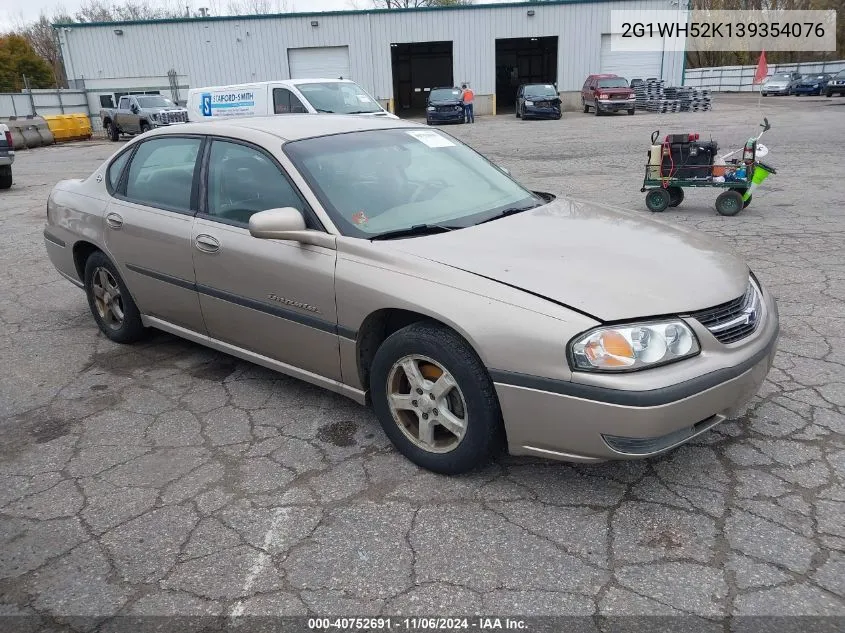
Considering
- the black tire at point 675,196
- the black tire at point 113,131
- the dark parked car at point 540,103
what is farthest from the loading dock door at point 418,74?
the black tire at point 675,196

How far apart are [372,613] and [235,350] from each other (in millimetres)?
2012

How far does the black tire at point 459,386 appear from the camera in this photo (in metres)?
2.80

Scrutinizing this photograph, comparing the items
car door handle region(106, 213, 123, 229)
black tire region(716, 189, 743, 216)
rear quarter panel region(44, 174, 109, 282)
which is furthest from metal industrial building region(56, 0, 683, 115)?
car door handle region(106, 213, 123, 229)

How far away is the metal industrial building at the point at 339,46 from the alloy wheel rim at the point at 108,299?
2871cm

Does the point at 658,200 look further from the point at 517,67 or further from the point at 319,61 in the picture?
the point at 517,67

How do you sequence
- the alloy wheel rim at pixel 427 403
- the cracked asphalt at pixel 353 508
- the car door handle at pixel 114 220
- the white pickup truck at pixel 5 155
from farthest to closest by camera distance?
the white pickup truck at pixel 5 155 < the car door handle at pixel 114 220 < the alloy wheel rim at pixel 427 403 < the cracked asphalt at pixel 353 508

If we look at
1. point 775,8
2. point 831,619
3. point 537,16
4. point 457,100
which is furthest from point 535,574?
point 775,8

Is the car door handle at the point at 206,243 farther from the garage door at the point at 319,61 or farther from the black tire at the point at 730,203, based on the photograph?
the garage door at the point at 319,61

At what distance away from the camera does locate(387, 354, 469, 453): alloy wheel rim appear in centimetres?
295

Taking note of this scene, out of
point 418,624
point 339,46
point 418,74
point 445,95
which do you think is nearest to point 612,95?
point 445,95

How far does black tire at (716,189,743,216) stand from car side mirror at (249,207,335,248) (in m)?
6.71

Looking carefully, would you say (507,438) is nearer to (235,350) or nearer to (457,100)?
(235,350)

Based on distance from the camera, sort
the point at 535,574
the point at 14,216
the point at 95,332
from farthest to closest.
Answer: the point at 14,216 → the point at 95,332 → the point at 535,574

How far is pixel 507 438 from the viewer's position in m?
2.83
